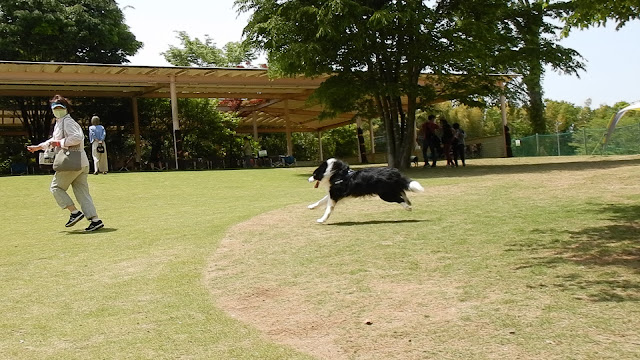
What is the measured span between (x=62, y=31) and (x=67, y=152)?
1010 inches

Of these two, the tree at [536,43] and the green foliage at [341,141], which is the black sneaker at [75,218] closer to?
the tree at [536,43]

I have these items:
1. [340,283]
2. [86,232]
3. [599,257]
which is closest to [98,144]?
[86,232]

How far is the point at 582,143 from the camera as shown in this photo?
106ft

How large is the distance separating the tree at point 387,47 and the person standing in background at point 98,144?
5.86 meters

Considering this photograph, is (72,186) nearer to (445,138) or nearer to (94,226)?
(94,226)

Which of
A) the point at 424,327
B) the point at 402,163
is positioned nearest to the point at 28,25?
the point at 402,163

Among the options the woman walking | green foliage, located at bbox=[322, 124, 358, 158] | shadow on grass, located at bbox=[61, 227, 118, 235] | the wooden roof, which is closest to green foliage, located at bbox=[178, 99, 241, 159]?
the wooden roof

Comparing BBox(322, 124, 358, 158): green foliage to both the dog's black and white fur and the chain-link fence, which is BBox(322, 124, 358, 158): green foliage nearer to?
the chain-link fence

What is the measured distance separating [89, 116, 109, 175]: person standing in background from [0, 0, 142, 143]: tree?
12620mm

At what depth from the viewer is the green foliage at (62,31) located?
3153 cm

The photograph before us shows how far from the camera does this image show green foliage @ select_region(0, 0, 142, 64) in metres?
31.5

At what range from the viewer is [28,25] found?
104 ft

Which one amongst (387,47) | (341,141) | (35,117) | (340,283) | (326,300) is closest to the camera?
(326,300)

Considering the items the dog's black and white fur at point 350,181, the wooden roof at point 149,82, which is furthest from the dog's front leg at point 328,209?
the wooden roof at point 149,82
